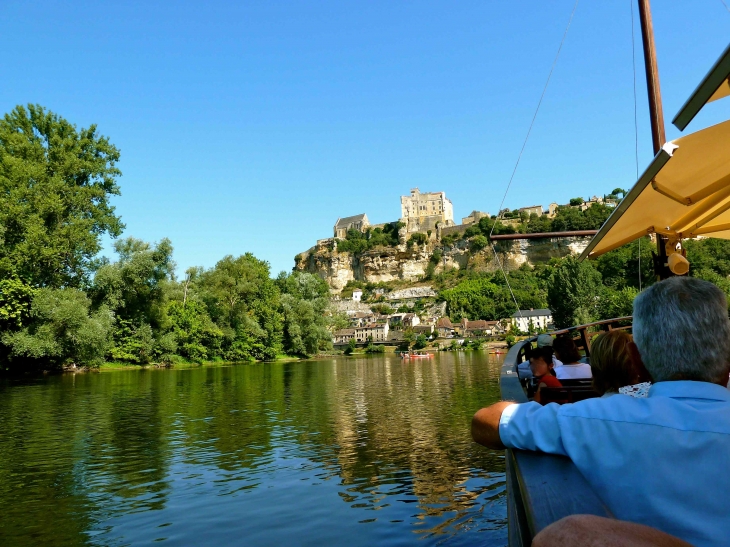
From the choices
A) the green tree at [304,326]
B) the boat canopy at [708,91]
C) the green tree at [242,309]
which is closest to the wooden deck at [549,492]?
the boat canopy at [708,91]

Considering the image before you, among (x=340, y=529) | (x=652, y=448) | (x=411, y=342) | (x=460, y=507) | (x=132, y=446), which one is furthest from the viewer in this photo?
(x=411, y=342)

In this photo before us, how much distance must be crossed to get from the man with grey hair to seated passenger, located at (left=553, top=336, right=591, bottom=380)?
460cm

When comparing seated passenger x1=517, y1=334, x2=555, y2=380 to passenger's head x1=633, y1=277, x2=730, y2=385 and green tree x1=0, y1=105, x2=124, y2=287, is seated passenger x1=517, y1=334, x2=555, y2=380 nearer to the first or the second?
passenger's head x1=633, y1=277, x2=730, y2=385

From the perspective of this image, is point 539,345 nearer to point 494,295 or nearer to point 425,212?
point 494,295

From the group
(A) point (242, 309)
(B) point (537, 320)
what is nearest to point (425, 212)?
(B) point (537, 320)

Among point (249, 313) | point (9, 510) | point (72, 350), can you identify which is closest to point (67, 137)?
point (72, 350)

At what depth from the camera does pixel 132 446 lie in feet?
34.9

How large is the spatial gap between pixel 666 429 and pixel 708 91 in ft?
7.01

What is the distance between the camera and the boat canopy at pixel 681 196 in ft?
13.4

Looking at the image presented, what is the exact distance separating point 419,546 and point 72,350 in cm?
3132

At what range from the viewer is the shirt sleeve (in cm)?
174

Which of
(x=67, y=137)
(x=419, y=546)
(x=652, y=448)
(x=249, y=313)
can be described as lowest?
(x=419, y=546)

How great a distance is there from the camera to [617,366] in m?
2.82

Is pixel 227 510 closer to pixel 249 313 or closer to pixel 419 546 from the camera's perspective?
pixel 419 546
